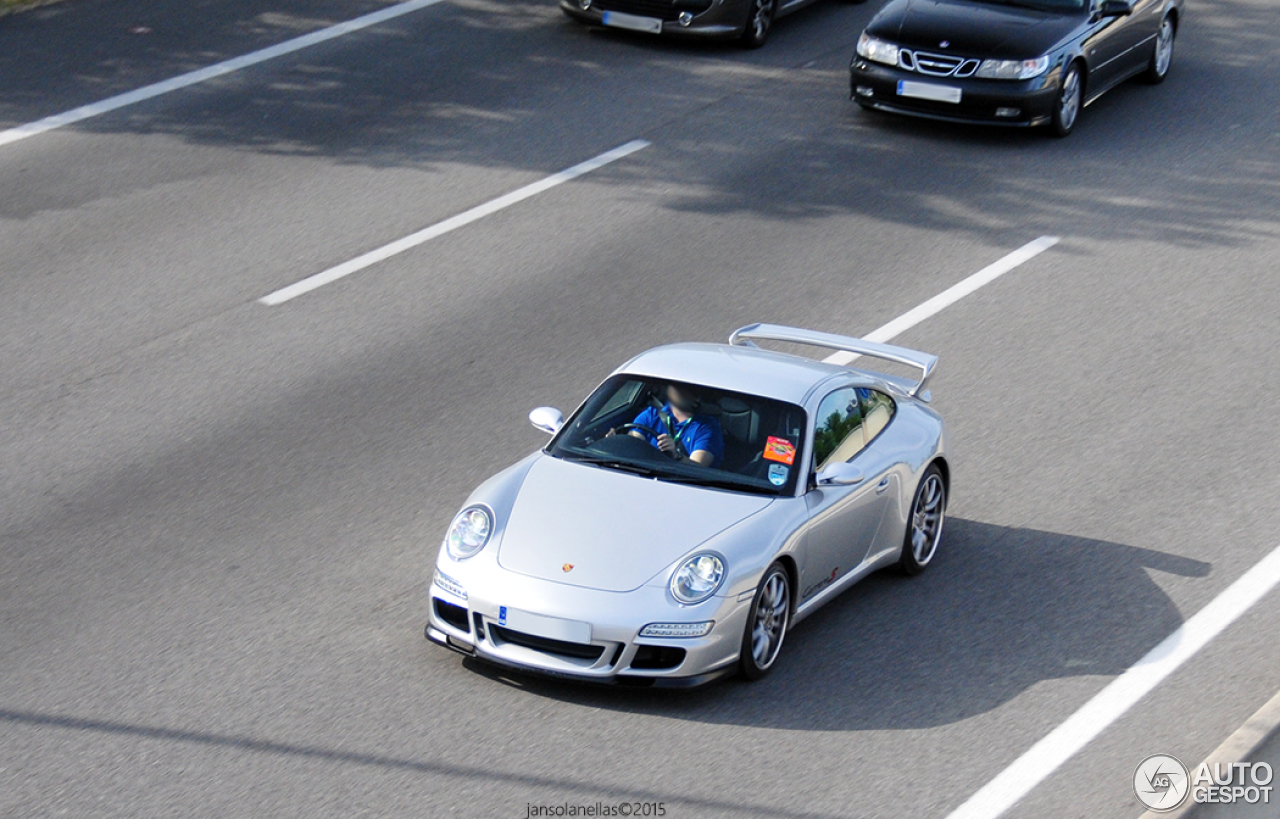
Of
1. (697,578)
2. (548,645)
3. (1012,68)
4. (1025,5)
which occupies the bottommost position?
(548,645)

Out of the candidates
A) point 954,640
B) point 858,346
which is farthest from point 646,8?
point 954,640

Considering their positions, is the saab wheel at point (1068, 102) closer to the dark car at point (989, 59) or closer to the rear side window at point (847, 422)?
the dark car at point (989, 59)

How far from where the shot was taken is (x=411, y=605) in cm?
884

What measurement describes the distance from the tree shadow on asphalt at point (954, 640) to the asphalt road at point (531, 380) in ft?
0.09

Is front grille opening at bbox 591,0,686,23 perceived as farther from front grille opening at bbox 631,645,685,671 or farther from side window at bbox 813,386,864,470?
front grille opening at bbox 631,645,685,671

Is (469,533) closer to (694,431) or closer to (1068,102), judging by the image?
(694,431)

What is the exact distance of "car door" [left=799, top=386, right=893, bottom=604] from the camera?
8.62 metres

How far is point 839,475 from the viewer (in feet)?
28.3

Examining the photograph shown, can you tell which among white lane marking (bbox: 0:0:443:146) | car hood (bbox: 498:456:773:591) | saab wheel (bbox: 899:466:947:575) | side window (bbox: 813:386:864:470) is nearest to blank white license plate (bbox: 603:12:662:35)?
white lane marking (bbox: 0:0:443:146)

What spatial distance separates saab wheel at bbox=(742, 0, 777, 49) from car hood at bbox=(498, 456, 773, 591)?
1148 centimetres

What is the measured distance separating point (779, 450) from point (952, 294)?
5351mm

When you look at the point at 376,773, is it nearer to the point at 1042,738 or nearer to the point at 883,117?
the point at 1042,738

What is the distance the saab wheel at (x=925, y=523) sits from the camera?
950 cm

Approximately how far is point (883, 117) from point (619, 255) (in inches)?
193
